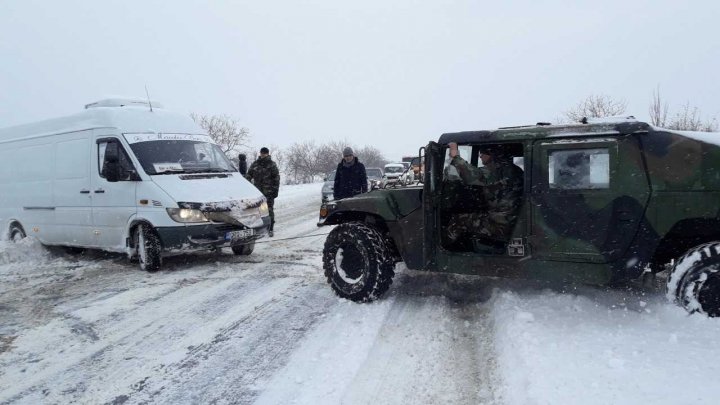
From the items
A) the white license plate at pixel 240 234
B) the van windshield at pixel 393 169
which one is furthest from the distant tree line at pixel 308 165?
the white license plate at pixel 240 234

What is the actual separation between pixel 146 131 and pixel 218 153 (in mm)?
1195

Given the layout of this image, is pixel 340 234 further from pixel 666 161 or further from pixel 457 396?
pixel 666 161

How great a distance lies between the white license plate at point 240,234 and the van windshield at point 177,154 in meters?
1.27

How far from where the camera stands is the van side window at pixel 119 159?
7.03 m

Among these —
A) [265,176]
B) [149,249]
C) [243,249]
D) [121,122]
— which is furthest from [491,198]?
[265,176]

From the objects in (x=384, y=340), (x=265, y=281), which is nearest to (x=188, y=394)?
(x=384, y=340)

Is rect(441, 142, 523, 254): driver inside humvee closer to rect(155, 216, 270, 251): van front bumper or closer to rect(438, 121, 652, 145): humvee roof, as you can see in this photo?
rect(438, 121, 652, 145): humvee roof

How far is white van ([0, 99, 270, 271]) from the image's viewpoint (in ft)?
22.1

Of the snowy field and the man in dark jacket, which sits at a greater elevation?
the man in dark jacket

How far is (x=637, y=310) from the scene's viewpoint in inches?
167

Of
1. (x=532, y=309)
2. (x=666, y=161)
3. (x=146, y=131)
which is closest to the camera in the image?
(x=666, y=161)

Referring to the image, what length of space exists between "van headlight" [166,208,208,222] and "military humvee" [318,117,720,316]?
264cm

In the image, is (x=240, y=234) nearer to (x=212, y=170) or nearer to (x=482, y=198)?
(x=212, y=170)

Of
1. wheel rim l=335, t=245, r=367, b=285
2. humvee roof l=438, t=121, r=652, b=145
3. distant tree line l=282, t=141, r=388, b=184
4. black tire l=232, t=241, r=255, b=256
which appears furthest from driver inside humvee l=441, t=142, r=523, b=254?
distant tree line l=282, t=141, r=388, b=184
